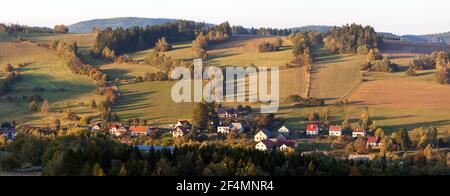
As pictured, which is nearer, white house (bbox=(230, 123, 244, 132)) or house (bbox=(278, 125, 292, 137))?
house (bbox=(278, 125, 292, 137))

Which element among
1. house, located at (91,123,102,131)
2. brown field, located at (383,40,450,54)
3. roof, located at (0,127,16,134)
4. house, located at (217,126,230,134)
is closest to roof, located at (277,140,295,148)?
house, located at (217,126,230,134)

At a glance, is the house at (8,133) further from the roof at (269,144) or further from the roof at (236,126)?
the roof at (269,144)

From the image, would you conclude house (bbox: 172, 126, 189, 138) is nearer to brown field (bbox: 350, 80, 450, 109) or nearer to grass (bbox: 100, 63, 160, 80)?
brown field (bbox: 350, 80, 450, 109)

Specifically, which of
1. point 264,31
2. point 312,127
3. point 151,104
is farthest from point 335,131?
point 264,31

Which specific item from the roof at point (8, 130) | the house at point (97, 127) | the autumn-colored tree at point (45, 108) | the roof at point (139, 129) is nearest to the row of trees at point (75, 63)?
the autumn-colored tree at point (45, 108)

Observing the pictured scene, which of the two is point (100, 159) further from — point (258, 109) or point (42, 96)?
point (42, 96)

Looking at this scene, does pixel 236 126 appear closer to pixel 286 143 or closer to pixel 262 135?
pixel 262 135
